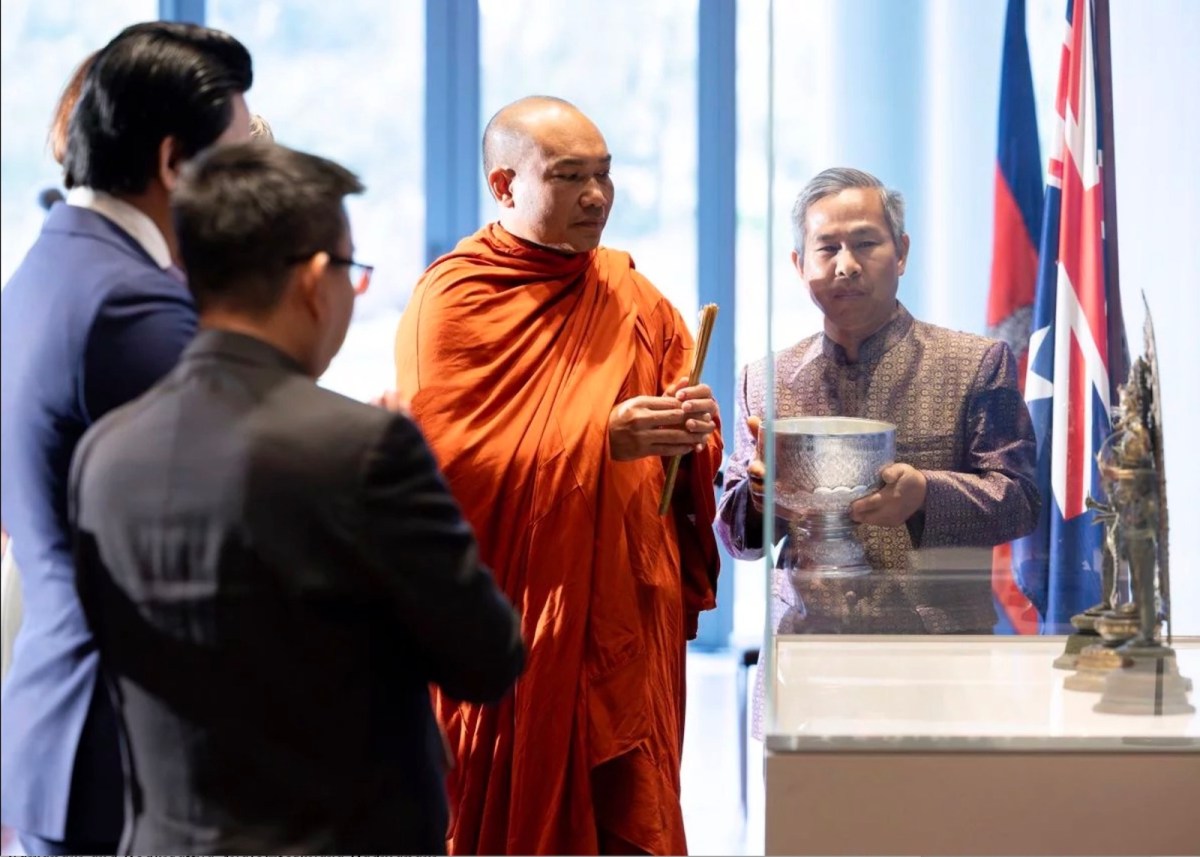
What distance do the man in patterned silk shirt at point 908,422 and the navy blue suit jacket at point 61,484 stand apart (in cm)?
79

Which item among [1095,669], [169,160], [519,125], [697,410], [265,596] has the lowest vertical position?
[1095,669]

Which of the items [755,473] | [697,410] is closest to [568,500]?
[697,410]

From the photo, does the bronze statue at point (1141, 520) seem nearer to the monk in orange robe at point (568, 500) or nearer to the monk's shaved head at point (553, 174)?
the monk in orange robe at point (568, 500)

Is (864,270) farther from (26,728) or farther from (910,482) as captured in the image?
(26,728)

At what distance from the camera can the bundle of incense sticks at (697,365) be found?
2623 millimetres

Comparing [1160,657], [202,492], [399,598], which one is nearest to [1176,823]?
[1160,657]

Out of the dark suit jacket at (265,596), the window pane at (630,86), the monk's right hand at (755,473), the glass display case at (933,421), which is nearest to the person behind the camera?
the dark suit jacket at (265,596)

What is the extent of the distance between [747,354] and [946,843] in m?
3.56

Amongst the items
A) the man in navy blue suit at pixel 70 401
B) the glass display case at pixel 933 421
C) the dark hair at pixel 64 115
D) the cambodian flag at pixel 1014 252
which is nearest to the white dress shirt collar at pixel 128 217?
the man in navy blue suit at pixel 70 401

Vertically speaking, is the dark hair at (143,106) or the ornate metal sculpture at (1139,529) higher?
the dark hair at (143,106)

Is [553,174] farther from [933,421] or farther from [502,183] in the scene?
[933,421]

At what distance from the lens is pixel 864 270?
6.56ft

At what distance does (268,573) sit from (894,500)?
3.01ft

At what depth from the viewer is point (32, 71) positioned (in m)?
5.29
